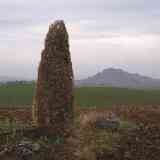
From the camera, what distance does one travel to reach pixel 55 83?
20734 mm

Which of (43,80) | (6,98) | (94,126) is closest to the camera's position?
(94,126)

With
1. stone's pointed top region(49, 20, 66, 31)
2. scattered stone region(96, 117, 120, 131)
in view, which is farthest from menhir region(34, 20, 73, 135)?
scattered stone region(96, 117, 120, 131)

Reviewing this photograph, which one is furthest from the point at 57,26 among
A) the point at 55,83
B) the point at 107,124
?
the point at 107,124

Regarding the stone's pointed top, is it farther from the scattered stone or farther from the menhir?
the scattered stone

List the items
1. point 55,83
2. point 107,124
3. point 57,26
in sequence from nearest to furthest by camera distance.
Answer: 1. point 107,124
2. point 55,83
3. point 57,26

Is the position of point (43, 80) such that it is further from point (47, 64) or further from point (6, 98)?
point (6, 98)

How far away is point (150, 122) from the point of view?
21.9 metres

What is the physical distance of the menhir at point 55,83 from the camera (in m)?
20.5

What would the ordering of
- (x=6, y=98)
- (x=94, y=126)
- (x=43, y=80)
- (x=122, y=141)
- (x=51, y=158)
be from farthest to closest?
(x=6, y=98) → (x=43, y=80) → (x=94, y=126) → (x=122, y=141) → (x=51, y=158)

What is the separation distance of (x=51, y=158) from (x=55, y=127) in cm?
377

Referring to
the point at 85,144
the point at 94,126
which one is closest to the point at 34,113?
the point at 94,126

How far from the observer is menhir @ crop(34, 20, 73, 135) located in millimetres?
20547

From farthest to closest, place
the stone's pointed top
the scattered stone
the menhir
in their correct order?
the stone's pointed top < the menhir < the scattered stone

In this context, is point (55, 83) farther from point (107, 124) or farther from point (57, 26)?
point (107, 124)
